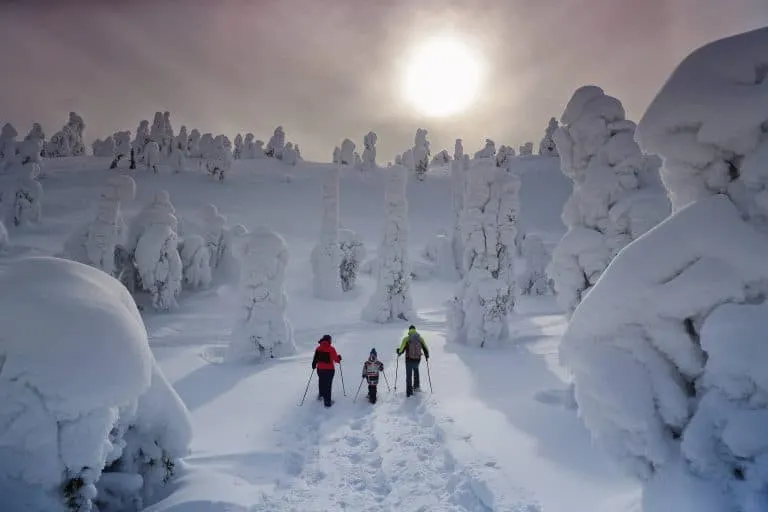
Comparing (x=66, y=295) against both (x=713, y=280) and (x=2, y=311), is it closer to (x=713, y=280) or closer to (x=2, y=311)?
(x=2, y=311)

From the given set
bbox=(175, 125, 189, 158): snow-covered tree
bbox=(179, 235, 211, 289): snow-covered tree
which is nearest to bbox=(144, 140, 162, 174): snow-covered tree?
bbox=(175, 125, 189, 158): snow-covered tree

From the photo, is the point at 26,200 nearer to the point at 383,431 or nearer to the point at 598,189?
the point at 383,431

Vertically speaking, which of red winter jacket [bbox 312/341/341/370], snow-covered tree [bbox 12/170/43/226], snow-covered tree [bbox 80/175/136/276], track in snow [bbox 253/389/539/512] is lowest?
track in snow [bbox 253/389/539/512]

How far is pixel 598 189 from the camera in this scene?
34.1ft

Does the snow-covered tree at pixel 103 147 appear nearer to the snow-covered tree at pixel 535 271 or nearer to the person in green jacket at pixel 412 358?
the snow-covered tree at pixel 535 271

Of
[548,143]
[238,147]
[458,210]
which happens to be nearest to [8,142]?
[238,147]

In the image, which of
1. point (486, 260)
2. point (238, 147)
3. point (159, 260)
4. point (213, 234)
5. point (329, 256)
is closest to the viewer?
point (486, 260)

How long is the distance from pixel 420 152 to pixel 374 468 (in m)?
66.6

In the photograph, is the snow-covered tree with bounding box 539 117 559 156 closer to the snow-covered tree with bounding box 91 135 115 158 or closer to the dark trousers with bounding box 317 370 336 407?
the snow-covered tree with bounding box 91 135 115 158

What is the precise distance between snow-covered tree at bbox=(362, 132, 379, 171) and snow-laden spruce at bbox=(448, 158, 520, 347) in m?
54.2

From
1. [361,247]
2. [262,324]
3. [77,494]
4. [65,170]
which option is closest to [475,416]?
[77,494]

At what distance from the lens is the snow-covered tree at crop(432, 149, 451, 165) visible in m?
87.0

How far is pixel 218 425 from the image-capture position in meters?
8.33

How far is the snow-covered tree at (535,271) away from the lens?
1287 inches
